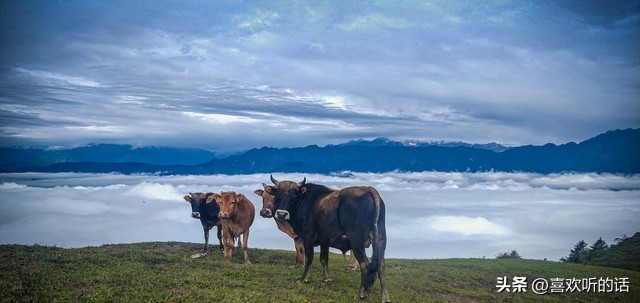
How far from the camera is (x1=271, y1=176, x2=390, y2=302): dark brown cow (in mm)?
14922

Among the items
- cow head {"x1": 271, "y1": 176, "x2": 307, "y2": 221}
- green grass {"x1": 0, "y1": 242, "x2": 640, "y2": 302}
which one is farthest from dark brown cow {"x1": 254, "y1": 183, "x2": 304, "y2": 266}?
green grass {"x1": 0, "y1": 242, "x2": 640, "y2": 302}

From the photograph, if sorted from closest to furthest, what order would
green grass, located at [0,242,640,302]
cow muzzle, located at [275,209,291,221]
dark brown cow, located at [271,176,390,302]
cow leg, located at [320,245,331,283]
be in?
green grass, located at [0,242,640,302]
dark brown cow, located at [271,176,390,302]
cow leg, located at [320,245,331,283]
cow muzzle, located at [275,209,291,221]

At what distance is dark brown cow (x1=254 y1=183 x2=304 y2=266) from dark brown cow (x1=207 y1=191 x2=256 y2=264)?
60.0 inches

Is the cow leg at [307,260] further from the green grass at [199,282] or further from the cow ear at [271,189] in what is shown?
the cow ear at [271,189]

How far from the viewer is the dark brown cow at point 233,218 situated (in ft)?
74.4

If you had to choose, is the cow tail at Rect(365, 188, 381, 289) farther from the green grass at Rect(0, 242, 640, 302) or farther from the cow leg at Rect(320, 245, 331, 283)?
the cow leg at Rect(320, 245, 331, 283)

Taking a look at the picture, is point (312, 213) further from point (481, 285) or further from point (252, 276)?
point (481, 285)

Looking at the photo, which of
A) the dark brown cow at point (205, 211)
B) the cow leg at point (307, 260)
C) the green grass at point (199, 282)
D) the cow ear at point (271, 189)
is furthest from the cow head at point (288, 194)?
the dark brown cow at point (205, 211)

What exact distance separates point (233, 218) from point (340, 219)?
9.24m

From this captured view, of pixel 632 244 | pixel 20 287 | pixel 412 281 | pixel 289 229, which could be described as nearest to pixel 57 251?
pixel 20 287

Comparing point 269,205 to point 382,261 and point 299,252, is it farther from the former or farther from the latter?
point 382,261

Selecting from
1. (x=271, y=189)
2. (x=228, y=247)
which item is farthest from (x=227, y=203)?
(x=271, y=189)

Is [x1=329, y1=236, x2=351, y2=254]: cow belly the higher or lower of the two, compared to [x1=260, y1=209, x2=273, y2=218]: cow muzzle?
lower

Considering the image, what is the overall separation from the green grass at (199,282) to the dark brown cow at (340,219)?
1.20m
